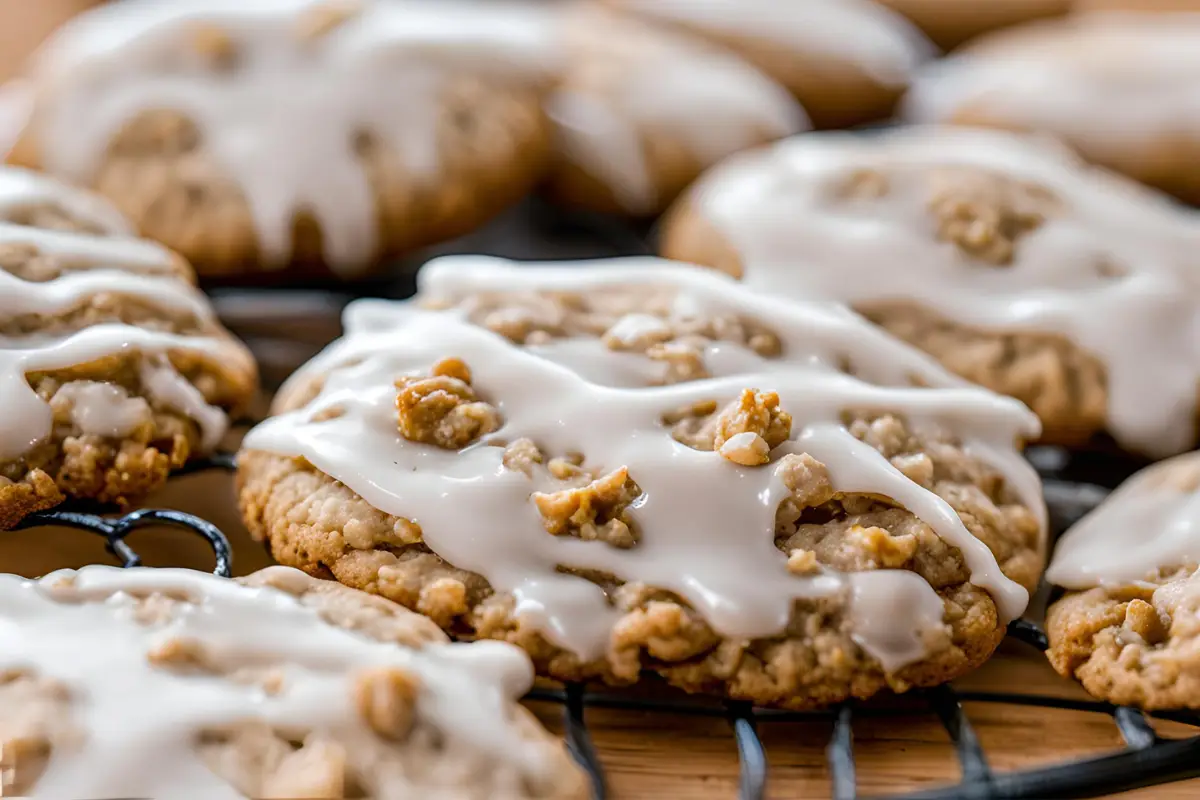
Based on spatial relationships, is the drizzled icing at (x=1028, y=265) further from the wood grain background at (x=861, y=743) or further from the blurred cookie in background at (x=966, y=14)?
the blurred cookie in background at (x=966, y=14)

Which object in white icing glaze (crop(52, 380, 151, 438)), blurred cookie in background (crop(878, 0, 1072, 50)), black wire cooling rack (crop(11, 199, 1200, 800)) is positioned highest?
white icing glaze (crop(52, 380, 151, 438))

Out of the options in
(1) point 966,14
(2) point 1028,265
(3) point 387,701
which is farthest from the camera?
(1) point 966,14

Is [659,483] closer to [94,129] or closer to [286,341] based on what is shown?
[286,341]

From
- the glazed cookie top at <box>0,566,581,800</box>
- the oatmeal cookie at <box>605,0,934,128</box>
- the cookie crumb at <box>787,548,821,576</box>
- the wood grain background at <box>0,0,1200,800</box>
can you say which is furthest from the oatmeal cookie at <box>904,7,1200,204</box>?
the glazed cookie top at <box>0,566,581,800</box>

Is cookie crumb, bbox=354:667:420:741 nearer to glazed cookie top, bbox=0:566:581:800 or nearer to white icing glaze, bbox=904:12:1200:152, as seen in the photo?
glazed cookie top, bbox=0:566:581:800

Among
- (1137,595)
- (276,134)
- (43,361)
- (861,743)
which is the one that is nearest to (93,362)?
(43,361)

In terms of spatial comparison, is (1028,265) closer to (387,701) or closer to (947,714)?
(947,714)

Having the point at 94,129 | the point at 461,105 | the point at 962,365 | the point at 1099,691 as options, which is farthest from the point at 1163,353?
the point at 94,129

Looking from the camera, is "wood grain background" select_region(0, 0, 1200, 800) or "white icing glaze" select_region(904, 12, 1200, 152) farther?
"white icing glaze" select_region(904, 12, 1200, 152)
